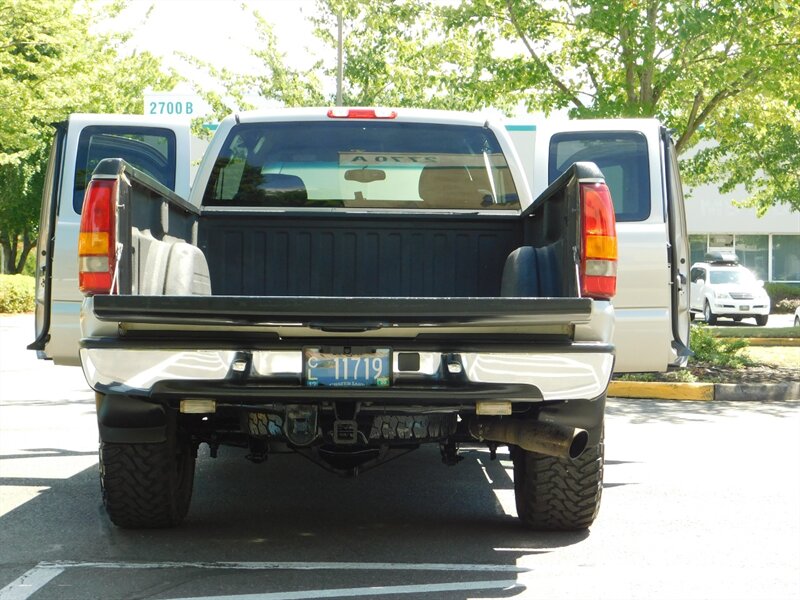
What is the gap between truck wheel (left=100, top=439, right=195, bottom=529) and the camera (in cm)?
528

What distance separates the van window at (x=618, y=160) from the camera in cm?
763

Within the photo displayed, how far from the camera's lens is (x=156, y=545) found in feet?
17.4

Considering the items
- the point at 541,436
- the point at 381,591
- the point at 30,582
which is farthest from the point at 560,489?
the point at 30,582

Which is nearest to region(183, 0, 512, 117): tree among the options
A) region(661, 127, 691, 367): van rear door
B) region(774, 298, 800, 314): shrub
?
region(661, 127, 691, 367): van rear door

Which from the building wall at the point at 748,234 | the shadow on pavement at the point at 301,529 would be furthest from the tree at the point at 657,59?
the building wall at the point at 748,234

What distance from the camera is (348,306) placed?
4.50 metres

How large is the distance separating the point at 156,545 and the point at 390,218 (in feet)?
7.15

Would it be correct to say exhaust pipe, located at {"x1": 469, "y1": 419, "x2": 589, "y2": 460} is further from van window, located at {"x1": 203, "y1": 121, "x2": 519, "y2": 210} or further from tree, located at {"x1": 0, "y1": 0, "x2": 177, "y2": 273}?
tree, located at {"x1": 0, "y1": 0, "x2": 177, "y2": 273}

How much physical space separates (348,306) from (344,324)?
104 millimetres

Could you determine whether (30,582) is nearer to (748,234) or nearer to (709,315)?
(709,315)

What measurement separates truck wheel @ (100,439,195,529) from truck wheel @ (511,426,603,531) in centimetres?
162

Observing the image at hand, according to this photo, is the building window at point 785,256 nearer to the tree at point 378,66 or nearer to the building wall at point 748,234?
the building wall at point 748,234

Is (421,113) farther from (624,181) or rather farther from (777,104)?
(777,104)

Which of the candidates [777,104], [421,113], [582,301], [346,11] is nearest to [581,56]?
[777,104]
